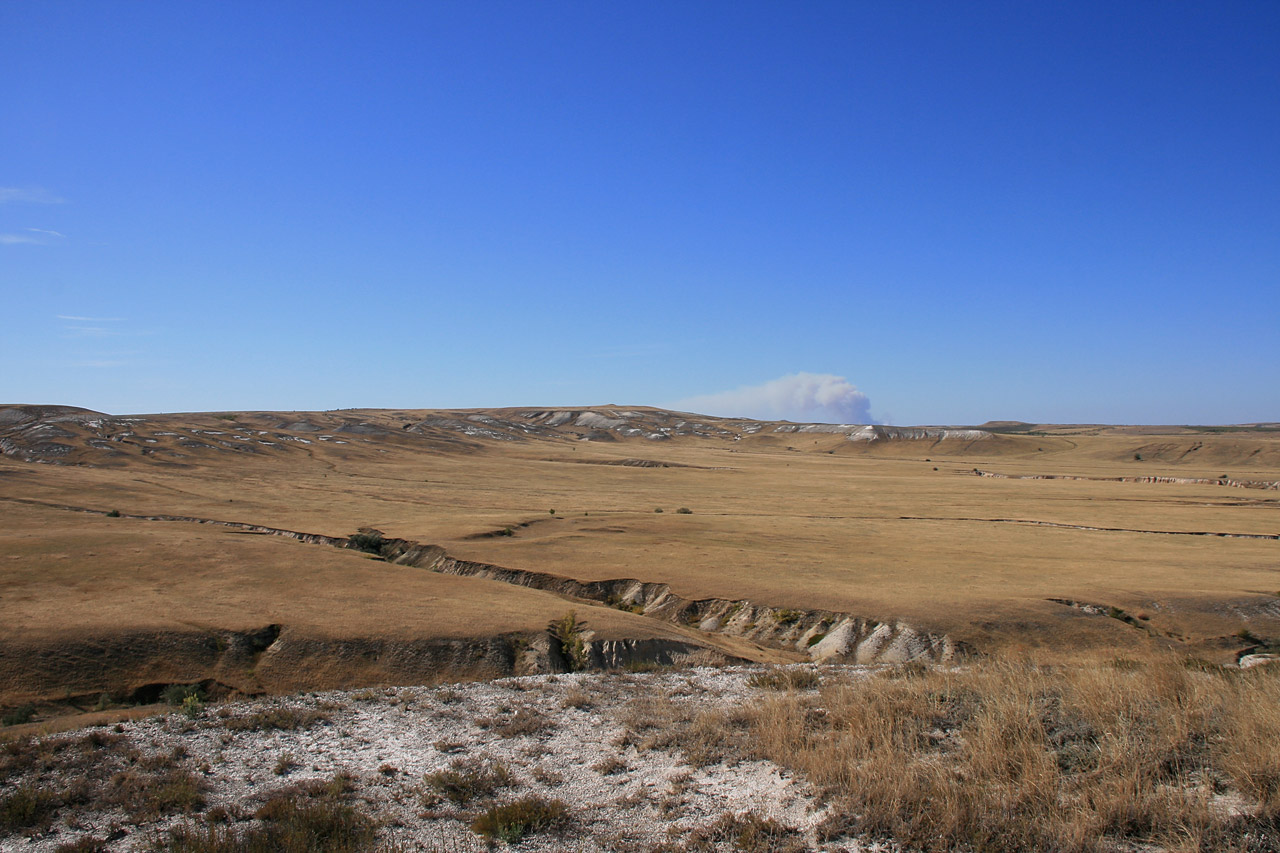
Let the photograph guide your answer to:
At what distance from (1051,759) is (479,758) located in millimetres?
7260

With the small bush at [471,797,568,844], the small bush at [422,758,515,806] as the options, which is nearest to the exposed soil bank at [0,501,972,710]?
the small bush at [422,758,515,806]

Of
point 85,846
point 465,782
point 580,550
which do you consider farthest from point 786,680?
point 580,550

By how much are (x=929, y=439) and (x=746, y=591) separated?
430ft

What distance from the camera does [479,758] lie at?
10.1 m

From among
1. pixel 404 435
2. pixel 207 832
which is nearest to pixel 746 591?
pixel 207 832

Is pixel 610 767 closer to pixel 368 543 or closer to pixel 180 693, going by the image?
pixel 180 693

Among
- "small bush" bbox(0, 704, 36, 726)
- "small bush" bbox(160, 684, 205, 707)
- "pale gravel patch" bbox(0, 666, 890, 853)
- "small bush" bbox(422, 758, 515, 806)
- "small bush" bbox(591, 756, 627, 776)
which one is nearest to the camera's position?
"pale gravel patch" bbox(0, 666, 890, 853)

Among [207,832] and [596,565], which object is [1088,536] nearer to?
[596,565]

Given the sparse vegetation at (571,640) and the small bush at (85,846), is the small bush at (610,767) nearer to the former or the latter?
the small bush at (85,846)

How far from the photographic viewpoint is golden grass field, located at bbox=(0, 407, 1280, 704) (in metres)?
19.3

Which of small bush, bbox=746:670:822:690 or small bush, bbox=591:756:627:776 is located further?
small bush, bbox=746:670:822:690

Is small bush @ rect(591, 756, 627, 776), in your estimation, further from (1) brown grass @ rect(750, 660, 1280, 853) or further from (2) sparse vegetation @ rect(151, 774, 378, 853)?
(2) sparse vegetation @ rect(151, 774, 378, 853)

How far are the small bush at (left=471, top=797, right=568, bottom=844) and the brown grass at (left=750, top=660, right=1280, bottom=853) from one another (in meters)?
3.00

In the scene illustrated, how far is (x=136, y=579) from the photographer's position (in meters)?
22.7
